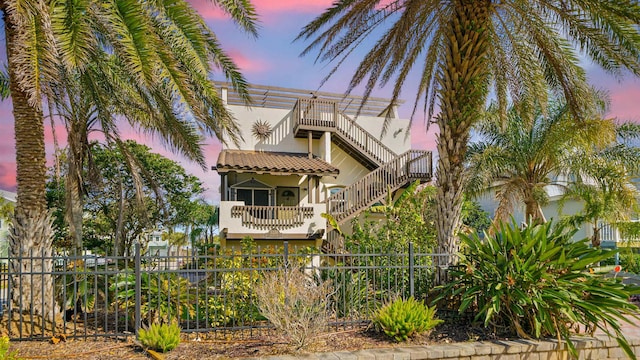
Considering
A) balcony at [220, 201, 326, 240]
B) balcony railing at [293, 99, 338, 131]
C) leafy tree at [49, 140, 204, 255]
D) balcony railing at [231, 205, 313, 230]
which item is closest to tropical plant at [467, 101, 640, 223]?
balcony railing at [293, 99, 338, 131]

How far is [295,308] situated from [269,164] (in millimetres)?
11473

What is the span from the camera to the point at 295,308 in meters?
6.07

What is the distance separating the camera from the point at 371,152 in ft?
64.7

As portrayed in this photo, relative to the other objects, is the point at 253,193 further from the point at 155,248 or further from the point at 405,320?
the point at 155,248

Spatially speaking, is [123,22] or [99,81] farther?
[99,81]

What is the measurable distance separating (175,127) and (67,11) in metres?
2.91

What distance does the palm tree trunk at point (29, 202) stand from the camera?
6.91m

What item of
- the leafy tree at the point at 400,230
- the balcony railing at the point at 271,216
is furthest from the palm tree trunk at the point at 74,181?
the leafy tree at the point at 400,230

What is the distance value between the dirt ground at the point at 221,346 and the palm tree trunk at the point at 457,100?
79.4 inches

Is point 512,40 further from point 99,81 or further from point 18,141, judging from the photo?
point 18,141

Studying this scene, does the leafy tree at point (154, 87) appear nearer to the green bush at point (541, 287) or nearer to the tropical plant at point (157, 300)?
the tropical plant at point (157, 300)

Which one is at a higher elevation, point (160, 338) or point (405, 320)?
point (405, 320)

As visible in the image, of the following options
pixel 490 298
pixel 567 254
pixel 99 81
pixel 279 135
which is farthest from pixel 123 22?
pixel 279 135

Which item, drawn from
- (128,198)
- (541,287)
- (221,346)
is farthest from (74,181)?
(128,198)
